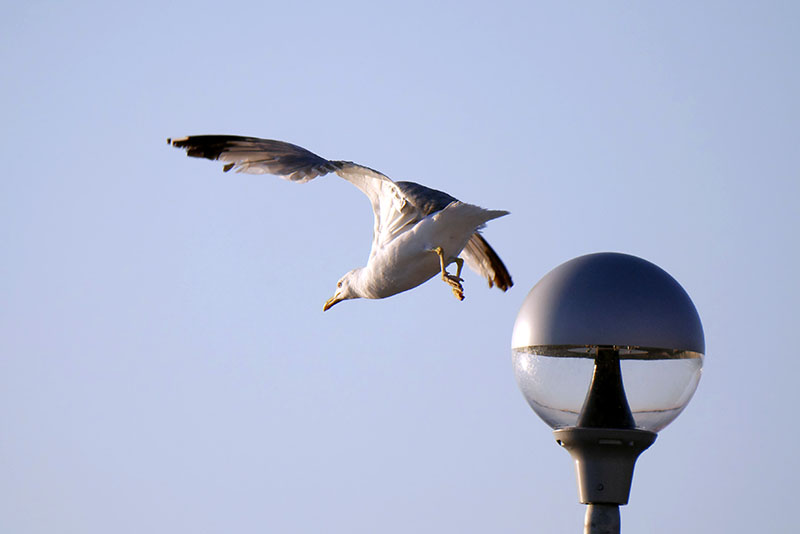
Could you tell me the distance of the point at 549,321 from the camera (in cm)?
422

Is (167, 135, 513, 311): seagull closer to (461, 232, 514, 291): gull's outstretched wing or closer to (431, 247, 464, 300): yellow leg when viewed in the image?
(431, 247, 464, 300): yellow leg

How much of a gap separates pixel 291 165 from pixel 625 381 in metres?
3.91

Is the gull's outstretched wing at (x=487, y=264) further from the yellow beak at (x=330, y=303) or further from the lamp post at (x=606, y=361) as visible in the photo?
the lamp post at (x=606, y=361)

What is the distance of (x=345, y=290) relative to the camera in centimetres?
920

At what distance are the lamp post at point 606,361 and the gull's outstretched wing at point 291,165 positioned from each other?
322cm

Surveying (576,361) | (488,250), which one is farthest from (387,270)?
(576,361)

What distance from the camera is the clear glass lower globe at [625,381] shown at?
4.37m

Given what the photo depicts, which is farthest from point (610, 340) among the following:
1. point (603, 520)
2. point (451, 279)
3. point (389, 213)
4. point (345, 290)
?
point (345, 290)

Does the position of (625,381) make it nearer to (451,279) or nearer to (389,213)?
(451,279)

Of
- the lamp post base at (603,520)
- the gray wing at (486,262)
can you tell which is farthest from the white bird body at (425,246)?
the lamp post base at (603,520)

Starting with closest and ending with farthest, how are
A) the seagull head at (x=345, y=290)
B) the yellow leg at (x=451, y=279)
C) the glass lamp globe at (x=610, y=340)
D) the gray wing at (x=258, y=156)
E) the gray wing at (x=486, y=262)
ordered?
1. the glass lamp globe at (x=610, y=340)
2. the yellow leg at (x=451, y=279)
3. the gray wing at (x=258, y=156)
4. the seagull head at (x=345, y=290)
5. the gray wing at (x=486, y=262)

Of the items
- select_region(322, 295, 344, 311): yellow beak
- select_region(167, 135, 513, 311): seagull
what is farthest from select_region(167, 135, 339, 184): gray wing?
select_region(322, 295, 344, 311): yellow beak

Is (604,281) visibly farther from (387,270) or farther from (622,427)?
(387,270)

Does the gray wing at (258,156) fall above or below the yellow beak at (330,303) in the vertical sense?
above
